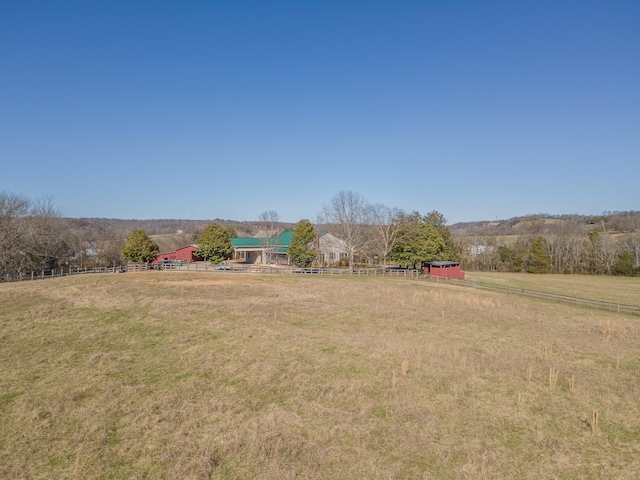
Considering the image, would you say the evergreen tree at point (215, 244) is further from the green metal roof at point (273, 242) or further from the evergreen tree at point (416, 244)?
the evergreen tree at point (416, 244)

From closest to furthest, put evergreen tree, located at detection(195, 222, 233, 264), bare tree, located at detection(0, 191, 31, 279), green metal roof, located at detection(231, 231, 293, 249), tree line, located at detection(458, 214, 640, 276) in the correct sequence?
bare tree, located at detection(0, 191, 31, 279) < evergreen tree, located at detection(195, 222, 233, 264) < green metal roof, located at detection(231, 231, 293, 249) < tree line, located at detection(458, 214, 640, 276)

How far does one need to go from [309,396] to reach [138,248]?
55863 mm

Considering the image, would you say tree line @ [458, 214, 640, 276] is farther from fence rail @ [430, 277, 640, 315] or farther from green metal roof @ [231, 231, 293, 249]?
green metal roof @ [231, 231, 293, 249]

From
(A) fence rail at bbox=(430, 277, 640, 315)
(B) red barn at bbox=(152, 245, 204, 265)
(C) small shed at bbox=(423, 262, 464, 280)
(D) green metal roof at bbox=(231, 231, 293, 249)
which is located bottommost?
(A) fence rail at bbox=(430, 277, 640, 315)

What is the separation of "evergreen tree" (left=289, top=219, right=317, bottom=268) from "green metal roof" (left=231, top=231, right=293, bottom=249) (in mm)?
8162

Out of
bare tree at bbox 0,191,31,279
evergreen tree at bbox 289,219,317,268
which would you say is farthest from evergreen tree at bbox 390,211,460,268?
bare tree at bbox 0,191,31,279

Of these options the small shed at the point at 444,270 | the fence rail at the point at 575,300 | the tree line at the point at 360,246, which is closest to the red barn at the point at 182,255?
the tree line at the point at 360,246

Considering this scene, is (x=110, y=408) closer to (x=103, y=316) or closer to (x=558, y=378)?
(x=103, y=316)

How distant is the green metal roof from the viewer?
69562 millimetres

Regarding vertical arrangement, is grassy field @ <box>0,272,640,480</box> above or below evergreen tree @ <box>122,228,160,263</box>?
below

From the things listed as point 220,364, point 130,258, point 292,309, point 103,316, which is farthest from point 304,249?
point 220,364

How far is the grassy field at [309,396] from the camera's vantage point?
8.90 m

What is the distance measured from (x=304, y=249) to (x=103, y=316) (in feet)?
128

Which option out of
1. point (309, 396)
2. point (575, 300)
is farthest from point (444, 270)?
point (309, 396)
